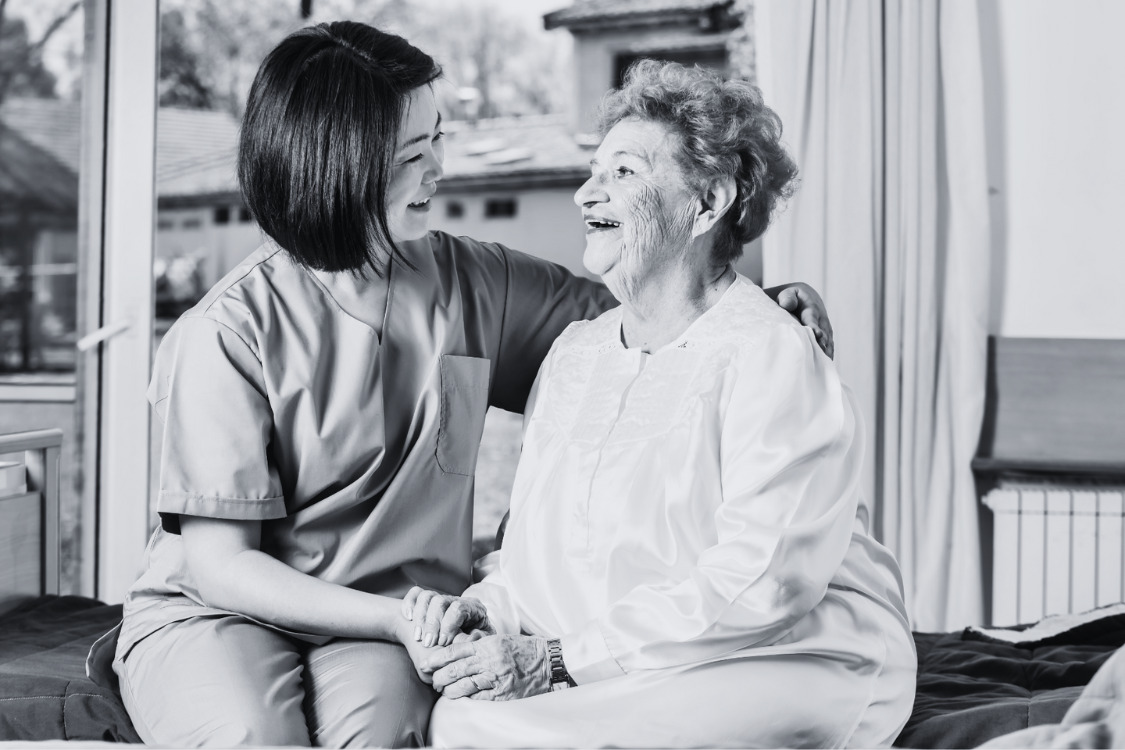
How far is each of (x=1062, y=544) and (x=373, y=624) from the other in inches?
80.2

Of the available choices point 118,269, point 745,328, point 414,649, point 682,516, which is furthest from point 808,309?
point 118,269

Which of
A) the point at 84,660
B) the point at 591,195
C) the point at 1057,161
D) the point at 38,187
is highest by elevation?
the point at 38,187

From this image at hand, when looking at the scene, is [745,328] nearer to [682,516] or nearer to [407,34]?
[682,516]

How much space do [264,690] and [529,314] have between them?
2.59 ft

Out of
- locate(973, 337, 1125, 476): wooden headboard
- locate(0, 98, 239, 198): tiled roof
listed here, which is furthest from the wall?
locate(0, 98, 239, 198): tiled roof

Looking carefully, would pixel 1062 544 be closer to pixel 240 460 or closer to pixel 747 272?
pixel 747 272

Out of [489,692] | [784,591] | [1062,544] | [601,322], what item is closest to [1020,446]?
[1062,544]

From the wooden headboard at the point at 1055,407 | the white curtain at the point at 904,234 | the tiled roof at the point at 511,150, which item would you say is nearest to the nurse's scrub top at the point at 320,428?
the white curtain at the point at 904,234

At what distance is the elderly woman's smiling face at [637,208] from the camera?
1.55m

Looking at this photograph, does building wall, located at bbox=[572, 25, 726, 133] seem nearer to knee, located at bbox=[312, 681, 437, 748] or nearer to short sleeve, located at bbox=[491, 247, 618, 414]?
short sleeve, located at bbox=[491, 247, 618, 414]

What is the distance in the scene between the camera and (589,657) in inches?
52.1

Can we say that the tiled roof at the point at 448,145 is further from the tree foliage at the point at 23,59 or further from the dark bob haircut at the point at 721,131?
the dark bob haircut at the point at 721,131

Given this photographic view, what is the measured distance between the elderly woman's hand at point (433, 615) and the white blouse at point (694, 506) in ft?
0.50

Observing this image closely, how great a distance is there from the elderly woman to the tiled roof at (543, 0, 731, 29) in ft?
9.64
